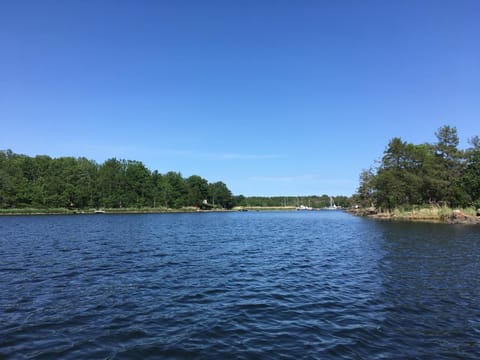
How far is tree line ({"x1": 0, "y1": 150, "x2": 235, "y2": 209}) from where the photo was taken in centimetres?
13688

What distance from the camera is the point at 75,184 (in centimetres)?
15838

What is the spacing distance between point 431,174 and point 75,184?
506ft

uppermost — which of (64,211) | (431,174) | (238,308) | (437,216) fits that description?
(431,174)

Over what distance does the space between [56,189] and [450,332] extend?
163938mm

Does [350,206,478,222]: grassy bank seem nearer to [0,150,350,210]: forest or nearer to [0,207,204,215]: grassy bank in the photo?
[0,207,204,215]: grassy bank

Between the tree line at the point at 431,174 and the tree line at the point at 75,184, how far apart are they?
133639 mm

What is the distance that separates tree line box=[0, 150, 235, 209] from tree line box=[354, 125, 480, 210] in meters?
134

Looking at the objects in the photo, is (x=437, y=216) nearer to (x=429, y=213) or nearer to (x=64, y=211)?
(x=429, y=213)

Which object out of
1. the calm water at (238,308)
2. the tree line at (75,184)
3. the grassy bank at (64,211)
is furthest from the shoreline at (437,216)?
the tree line at (75,184)

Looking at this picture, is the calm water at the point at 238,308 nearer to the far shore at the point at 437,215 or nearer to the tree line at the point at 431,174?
the far shore at the point at 437,215

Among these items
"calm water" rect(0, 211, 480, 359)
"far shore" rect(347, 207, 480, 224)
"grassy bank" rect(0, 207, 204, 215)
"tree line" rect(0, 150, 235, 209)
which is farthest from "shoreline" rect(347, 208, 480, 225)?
"tree line" rect(0, 150, 235, 209)

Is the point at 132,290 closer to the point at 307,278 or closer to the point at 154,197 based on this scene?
the point at 307,278

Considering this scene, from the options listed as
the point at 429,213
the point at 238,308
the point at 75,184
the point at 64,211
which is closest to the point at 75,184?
the point at 75,184

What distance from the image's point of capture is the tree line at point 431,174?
7625 centimetres
